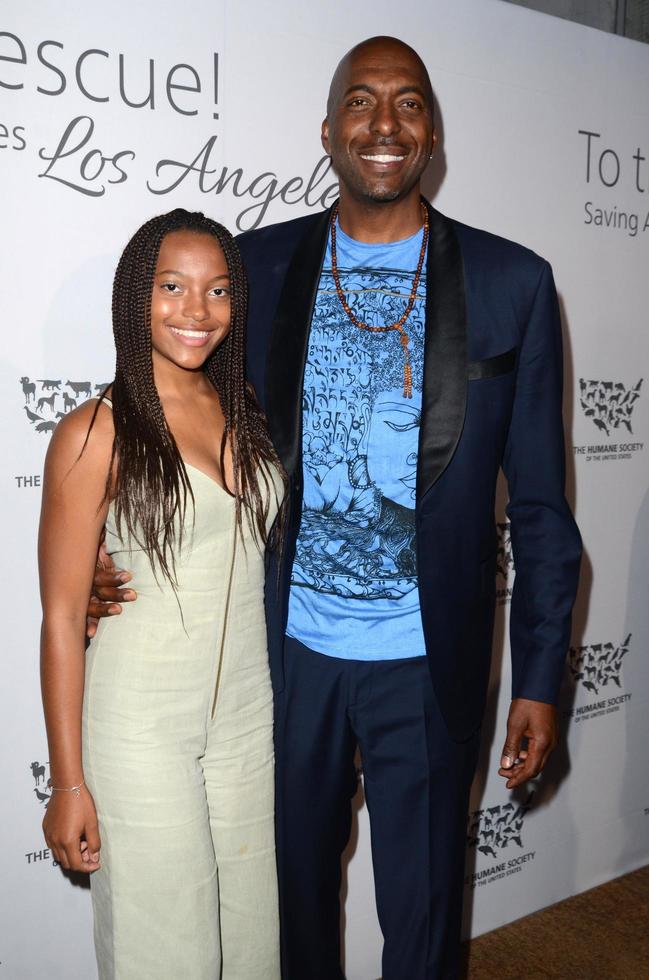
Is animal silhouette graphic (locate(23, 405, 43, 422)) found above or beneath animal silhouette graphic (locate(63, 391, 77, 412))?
beneath

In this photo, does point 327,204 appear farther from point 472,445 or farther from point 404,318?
point 472,445

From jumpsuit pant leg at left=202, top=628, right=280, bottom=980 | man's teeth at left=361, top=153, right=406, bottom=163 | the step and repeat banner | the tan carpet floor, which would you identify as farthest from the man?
the tan carpet floor

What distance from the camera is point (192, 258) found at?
5.47 ft

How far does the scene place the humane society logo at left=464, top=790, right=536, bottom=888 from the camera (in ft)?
9.82

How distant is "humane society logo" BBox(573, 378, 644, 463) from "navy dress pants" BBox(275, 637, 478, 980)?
1.36 meters

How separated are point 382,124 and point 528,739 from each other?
125 centimetres

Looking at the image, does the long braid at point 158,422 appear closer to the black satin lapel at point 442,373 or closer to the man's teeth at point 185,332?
the man's teeth at point 185,332

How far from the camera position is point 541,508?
192 cm

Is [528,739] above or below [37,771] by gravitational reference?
above

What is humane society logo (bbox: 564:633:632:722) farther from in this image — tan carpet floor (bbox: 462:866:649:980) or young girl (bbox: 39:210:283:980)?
young girl (bbox: 39:210:283:980)

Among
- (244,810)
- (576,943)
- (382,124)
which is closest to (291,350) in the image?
(382,124)

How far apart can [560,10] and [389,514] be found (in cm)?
249

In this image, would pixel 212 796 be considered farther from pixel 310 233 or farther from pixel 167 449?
pixel 310 233

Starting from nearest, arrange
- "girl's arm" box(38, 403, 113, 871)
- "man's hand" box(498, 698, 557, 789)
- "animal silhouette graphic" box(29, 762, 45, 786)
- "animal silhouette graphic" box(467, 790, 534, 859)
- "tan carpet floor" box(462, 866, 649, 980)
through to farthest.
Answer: "girl's arm" box(38, 403, 113, 871) < "man's hand" box(498, 698, 557, 789) < "animal silhouette graphic" box(29, 762, 45, 786) < "tan carpet floor" box(462, 866, 649, 980) < "animal silhouette graphic" box(467, 790, 534, 859)
